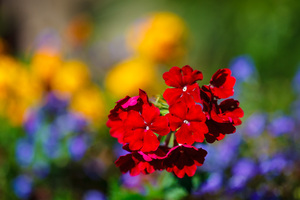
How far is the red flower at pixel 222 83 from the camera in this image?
1148 mm

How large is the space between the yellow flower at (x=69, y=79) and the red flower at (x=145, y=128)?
79.7 inches

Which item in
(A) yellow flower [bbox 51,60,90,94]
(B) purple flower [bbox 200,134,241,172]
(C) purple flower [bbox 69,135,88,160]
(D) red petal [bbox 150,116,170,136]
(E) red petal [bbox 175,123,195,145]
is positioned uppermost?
(A) yellow flower [bbox 51,60,90,94]

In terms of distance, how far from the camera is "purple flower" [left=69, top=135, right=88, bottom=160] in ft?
7.55

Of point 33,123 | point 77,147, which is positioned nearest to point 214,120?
point 77,147

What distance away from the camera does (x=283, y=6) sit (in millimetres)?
3701

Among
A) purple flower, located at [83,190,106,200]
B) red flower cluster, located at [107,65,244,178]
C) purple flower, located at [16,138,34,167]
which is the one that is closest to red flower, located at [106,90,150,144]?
red flower cluster, located at [107,65,244,178]

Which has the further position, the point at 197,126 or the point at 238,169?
the point at 238,169

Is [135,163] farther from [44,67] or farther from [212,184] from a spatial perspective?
[44,67]

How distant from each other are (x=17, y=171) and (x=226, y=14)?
106 inches

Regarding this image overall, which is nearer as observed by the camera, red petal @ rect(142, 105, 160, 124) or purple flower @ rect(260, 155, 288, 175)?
red petal @ rect(142, 105, 160, 124)

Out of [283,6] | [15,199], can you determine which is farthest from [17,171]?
[283,6]

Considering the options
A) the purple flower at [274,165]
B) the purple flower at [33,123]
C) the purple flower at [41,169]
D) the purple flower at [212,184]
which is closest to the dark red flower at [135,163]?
the purple flower at [212,184]

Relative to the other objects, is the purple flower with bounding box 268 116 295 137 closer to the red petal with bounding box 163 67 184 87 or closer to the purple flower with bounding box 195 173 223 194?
the purple flower with bounding box 195 173 223 194

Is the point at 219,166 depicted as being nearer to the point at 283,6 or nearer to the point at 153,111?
the point at 153,111
